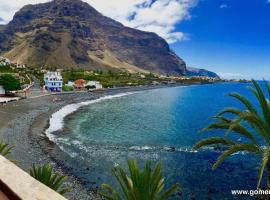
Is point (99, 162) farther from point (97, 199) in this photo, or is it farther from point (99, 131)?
point (99, 131)

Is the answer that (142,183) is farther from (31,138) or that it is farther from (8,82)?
(8,82)

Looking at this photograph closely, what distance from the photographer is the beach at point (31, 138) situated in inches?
1343

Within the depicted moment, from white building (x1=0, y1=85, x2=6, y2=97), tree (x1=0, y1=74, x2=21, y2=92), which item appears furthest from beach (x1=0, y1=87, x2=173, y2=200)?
white building (x1=0, y1=85, x2=6, y2=97)

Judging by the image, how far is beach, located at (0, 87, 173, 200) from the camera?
112ft

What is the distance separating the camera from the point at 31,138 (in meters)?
53.7

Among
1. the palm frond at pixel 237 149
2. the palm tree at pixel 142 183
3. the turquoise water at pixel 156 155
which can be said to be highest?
the palm frond at pixel 237 149

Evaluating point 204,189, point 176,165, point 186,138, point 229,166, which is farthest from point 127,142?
point 204,189

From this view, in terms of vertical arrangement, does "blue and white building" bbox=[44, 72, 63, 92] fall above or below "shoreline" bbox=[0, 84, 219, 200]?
above

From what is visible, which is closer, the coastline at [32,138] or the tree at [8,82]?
the coastline at [32,138]

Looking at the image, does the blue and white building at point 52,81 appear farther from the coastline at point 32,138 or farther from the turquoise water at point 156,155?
the turquoise water at point 156,155

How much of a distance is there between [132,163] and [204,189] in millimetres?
23141

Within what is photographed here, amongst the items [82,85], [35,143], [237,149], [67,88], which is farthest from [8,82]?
[237,149]

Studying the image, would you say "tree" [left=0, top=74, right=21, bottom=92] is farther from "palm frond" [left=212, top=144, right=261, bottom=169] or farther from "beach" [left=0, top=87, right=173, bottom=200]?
"palm frond" [left=212, top=144, right=261, bottom=169]

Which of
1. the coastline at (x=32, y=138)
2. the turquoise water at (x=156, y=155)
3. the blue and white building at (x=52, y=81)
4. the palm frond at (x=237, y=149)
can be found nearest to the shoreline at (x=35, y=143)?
the coastline at (x=32, y=138)
